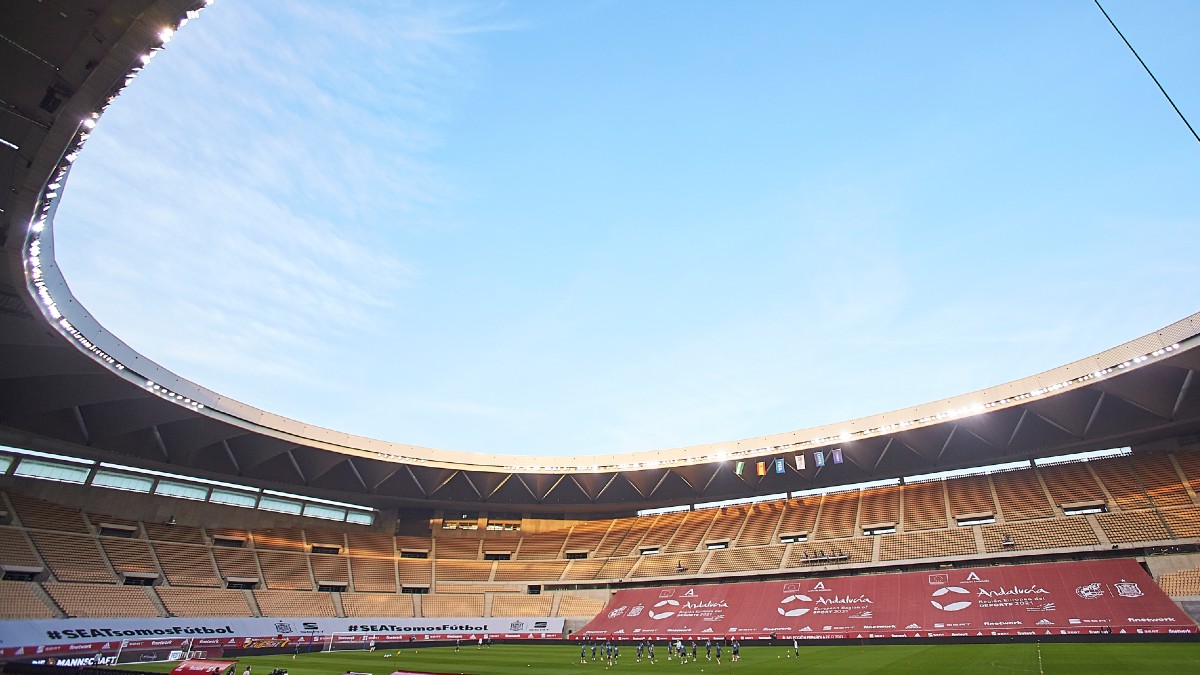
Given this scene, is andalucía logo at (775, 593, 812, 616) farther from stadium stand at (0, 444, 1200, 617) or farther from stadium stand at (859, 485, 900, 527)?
stadium stand at (859, 485, 900, 527)

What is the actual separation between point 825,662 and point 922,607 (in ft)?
40.2

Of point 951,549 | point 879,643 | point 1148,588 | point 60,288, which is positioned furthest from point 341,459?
point 1148,588

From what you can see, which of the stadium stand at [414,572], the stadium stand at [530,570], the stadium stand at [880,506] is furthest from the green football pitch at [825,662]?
the stadium stand at [530,570]

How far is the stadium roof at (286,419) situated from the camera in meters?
14.4

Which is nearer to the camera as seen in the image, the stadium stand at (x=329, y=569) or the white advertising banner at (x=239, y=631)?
the white advertising banner at (x=239, y=631)

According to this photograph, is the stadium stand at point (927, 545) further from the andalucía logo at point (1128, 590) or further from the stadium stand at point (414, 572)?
the stadium stand at point (414, 572)

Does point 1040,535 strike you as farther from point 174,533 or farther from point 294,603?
point 174,533

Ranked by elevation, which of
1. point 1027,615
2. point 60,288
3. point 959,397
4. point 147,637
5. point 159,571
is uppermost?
point 959,397

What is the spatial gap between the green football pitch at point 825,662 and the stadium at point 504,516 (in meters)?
0.91

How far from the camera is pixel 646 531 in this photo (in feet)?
174

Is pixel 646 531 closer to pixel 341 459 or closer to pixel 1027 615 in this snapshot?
pixel 341 459

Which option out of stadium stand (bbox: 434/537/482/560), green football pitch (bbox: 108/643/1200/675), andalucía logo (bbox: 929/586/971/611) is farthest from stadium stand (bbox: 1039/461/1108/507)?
stadium stand (bbox: 434/537/482/560)

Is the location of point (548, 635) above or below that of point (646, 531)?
below

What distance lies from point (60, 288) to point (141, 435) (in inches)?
772
